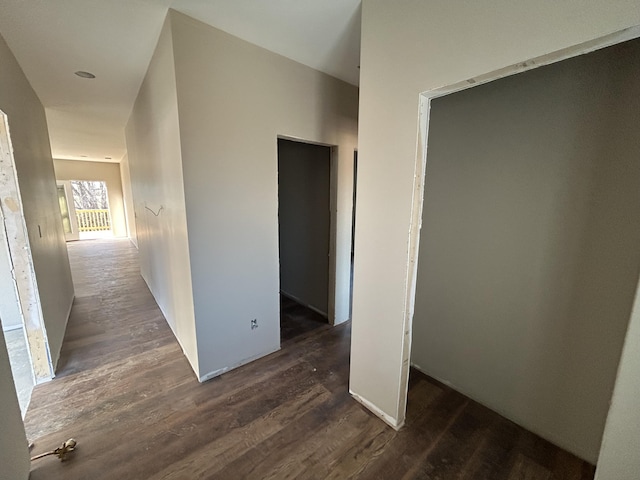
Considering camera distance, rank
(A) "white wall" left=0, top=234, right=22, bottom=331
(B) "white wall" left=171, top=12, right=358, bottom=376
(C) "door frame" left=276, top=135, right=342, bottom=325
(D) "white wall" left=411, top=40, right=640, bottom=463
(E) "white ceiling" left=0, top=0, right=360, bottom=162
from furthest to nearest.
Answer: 1. (A) "white wall" left=0, top=234, right=22, bottom=331
2. (C) "door frame" left=276, top=135, right=342, bottom=325
3. (B) "white wall" left=171, top=12, right=358, bottom=376
4. (E) "white ceiling" left=0, top=0, right=360, bottom=162
5. (D) "white wall" left=411, top=40, right=640, bottom=463

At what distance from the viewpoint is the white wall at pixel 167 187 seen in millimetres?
2023

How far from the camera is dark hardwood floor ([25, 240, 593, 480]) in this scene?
4.97ft

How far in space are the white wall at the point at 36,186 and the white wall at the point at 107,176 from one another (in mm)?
6764

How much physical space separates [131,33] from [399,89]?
84.0 inches

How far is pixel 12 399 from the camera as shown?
55.0 inches

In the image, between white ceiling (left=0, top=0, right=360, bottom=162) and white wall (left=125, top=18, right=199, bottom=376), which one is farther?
white wall (left=125, top=18, right=199, bottom=376)

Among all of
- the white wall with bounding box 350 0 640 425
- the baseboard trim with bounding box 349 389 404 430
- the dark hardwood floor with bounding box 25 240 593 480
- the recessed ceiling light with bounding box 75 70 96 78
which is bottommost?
the dark hardwood floor with bounding box 25 240 593 480

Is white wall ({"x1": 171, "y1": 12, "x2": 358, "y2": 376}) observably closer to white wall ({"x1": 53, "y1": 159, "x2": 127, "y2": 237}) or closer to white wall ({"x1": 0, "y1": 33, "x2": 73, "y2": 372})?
white wall ({"x1": 0, "y1": 33, "x2": 73, "y2": 372})

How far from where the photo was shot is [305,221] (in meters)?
3.66

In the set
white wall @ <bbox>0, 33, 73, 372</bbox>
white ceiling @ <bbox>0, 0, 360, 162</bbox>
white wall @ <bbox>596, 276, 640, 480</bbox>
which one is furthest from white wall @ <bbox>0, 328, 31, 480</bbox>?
white wall @ <bbox>596, 276, 640, 480</bbox>

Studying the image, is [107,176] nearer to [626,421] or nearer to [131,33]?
[131,33]

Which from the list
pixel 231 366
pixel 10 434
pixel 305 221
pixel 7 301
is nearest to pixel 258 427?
pixel 231 366

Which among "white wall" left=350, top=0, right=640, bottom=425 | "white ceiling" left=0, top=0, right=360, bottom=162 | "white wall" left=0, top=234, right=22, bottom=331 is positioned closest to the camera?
"white wall" left=350, top=0, right=640, bottom=425

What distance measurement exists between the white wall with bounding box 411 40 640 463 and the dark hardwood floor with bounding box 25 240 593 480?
324 millimetres
